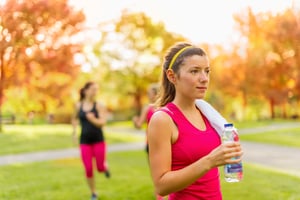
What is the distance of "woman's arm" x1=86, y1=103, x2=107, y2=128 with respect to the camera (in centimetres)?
721

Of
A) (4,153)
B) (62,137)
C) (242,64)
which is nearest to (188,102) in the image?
(4,153)

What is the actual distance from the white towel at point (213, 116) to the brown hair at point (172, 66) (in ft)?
0.53

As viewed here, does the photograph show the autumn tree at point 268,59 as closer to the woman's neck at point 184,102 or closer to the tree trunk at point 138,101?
the tree trunk at point 138,101

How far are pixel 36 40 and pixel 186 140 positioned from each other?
40.9 ft

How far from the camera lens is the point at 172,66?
2432 mm

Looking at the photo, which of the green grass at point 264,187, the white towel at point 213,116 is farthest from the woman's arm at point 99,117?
the white towel at point 213,116

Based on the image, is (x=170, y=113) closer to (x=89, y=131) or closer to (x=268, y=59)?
(x=89, y=131)

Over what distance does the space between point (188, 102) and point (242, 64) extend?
34302mm

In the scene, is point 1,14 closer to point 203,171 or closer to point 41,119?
point 203,171

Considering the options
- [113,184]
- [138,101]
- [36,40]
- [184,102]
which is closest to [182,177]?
[184,102]

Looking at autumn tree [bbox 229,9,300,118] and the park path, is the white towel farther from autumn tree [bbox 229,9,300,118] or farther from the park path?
autumn tree [bbox 229,9,300,118]

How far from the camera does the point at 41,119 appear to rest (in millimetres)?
38312

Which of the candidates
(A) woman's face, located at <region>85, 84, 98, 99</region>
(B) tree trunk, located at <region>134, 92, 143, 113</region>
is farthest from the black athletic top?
(B) tree trunk, located at <region>134, 92, 143, 113</region>

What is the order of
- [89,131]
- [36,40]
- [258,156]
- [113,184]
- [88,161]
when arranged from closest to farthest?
[88,161] → [89,131] → [113,184] → [258,156] → [36,40]
